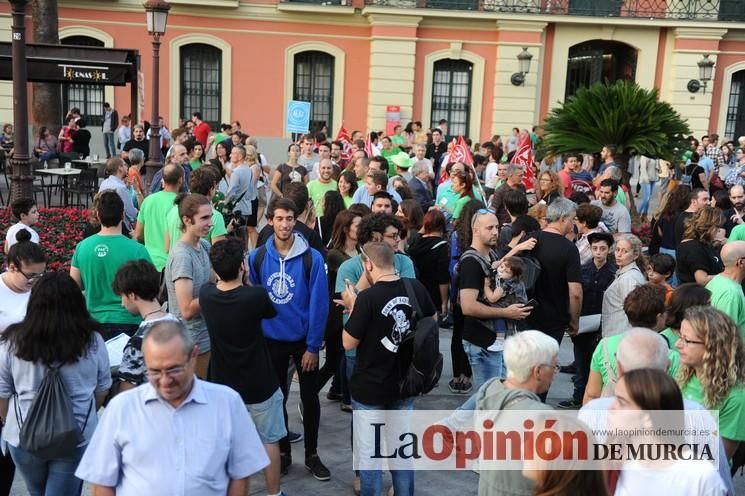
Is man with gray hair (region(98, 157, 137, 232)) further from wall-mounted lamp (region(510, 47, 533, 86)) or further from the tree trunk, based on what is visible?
wall-mounted lamp (region(510, 47, 533, 86))

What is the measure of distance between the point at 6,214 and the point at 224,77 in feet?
44.7

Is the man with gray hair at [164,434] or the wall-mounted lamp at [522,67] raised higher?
the wall-mounted lamp at [522,67]

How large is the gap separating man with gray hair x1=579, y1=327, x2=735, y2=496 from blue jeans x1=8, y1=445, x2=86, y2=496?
2517 millimetres

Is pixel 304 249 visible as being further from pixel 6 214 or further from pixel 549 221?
pixel 6 214

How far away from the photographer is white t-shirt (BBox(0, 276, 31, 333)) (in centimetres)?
452

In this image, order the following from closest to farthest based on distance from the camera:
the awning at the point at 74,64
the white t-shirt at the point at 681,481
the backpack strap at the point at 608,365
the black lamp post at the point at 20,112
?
1. the white t-shirt at the point at 681,481
2. the backpack strap at the point at 608,365
3. the black lamp post at the point at 20,112
4. the awning at the point at 74,64

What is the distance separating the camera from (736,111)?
2538 cm

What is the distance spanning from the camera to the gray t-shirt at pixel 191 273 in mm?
5121

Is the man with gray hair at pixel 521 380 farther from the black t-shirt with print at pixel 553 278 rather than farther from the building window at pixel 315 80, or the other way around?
the building window at pixel 315 80

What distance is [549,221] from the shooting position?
616 cm

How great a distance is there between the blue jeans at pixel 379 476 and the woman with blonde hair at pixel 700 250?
3.07 meters

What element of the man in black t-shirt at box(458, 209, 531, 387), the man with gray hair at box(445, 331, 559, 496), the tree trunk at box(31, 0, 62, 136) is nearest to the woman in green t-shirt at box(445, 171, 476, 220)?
the man in black t-shirt at box(458, 209, 531, 387)

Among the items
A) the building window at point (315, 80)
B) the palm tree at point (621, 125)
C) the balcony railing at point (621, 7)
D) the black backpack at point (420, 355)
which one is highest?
the balcony railing at point (621, 7)

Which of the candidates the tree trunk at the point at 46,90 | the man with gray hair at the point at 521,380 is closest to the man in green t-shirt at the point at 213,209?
the man with gray hair at the point at 521,380
